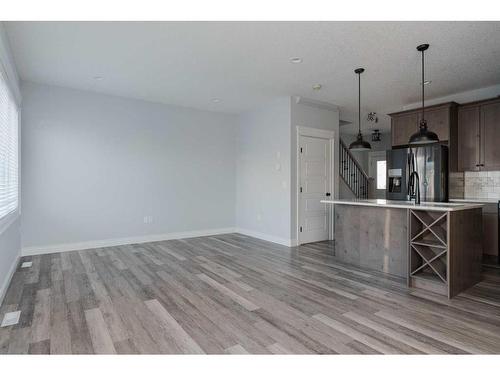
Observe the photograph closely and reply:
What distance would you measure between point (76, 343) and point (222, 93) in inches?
164

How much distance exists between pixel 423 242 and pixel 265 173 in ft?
10.6

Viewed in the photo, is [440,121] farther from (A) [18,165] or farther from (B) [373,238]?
(A) [18,165]

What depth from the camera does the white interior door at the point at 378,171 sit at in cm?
968

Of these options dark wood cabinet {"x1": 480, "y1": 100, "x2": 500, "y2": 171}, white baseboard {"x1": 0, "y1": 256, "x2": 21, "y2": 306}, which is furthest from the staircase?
white baseboard {"x1": 0, "y1": 256, "x2": 21, "y2": 306}

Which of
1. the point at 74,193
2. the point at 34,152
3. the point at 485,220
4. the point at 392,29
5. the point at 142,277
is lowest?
the point at 142,277

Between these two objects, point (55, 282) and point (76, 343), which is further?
point (55, 282)

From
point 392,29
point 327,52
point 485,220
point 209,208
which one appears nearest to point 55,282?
point 209,208

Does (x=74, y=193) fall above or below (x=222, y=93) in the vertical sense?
below

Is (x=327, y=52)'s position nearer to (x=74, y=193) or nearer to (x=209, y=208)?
(x=209, y=208)

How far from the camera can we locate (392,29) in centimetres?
290

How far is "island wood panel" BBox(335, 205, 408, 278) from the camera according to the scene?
3.57m

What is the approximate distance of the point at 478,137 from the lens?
183 inches

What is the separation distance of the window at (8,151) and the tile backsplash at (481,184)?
6.66 m

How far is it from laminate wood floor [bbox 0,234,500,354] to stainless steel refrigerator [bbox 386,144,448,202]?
137cm
